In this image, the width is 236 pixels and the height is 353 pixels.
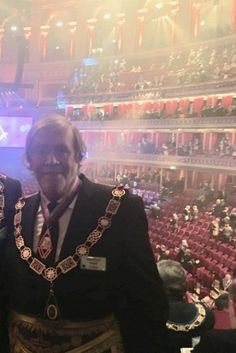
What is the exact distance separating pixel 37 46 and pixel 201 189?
429 centimetres

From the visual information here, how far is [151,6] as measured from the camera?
6.18 metres

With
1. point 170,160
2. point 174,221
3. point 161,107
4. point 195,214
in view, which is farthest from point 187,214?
point 161,107

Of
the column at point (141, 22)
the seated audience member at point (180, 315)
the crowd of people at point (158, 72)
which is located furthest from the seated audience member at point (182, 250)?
the seated audience member at point (180, 315)

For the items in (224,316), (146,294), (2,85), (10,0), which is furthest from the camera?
(2,85)

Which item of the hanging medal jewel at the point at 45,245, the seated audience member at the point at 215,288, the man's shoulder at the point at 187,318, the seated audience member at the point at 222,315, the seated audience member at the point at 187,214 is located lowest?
the seated audience member at the point at 215,288

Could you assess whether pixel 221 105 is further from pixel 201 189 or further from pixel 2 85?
pixel 2 85

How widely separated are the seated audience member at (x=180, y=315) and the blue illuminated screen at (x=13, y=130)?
6.62m

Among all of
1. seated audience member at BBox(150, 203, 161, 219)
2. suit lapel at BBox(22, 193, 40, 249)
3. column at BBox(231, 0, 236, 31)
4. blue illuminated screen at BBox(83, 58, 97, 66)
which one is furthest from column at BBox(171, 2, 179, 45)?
suit lapel at BBox(22, 193, 40, 249)

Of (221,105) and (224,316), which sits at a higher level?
(221,105)

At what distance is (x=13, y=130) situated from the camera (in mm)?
8625

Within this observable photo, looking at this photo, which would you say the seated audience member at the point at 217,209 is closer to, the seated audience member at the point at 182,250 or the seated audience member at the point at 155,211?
the seated audience member at the point at 182,250

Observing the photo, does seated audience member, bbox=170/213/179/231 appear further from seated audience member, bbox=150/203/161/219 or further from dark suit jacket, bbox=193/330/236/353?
dark suit jacket, bbox=193/330/236/353

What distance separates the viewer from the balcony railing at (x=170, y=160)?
5.19m

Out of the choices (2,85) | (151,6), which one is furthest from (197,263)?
(2,85)
